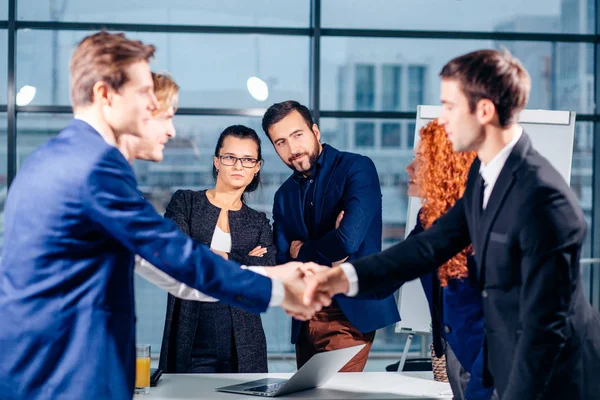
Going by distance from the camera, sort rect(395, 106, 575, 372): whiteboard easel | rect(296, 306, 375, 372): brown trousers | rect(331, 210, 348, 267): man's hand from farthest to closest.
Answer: rect(395, 106, 575, 372): whiteboard easel, rect(331, 210, 348, 267): man's hand, rect(296, 306, 375, 372): brown trousers

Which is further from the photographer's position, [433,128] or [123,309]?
[433,128]

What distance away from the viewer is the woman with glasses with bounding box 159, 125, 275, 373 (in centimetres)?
333

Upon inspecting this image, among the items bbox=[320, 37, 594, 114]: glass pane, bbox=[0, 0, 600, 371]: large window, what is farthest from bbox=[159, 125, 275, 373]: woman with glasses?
bbox=[320, 37, 594, 114]: glass pane

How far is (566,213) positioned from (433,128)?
29.4 inches

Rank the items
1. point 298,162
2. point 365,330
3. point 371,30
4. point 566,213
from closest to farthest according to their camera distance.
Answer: point 566,213
point 365,330
point 298,162
point 371,30

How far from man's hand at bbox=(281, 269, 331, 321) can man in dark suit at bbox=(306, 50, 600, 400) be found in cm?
55

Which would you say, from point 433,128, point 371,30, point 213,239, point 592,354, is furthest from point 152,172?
point 592,354

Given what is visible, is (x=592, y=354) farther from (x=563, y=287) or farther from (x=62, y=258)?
(x=62, y=258)

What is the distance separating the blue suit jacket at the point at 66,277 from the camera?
1.81m

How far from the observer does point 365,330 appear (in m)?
3.44

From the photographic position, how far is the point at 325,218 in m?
3.69

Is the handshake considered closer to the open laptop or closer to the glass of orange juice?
the open laptop

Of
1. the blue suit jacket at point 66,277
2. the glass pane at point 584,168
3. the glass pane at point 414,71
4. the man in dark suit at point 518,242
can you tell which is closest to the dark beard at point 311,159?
the man in dark suit at point 518,242

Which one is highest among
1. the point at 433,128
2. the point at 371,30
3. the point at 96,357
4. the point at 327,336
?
the point at 371,30
